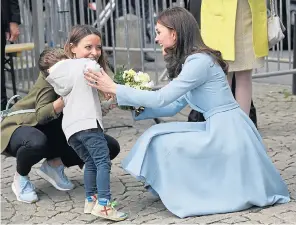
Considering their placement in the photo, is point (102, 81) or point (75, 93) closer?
point (102, 81)

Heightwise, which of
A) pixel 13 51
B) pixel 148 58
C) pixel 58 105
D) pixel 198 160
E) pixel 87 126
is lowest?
pixel 198 160

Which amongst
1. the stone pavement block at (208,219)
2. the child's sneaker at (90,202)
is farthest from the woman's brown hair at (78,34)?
the stone pavement block at (208,219)

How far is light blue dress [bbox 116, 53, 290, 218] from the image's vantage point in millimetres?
4363

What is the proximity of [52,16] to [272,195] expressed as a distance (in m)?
3.36

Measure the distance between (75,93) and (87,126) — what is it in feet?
0.68

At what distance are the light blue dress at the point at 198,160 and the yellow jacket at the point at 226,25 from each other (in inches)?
50.0

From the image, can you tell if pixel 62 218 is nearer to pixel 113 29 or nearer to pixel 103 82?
pixel 103 82

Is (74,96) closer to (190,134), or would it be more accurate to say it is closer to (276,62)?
(190,134)

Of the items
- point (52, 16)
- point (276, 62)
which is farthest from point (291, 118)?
point (52, 16)

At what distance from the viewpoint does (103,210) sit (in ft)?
14.4

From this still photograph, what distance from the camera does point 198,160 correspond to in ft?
14.4

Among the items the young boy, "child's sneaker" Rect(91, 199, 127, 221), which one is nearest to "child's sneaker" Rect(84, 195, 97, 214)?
the young boy

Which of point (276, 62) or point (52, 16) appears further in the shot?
point (276, 62)

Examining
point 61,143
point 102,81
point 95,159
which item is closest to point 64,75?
point 102,81
